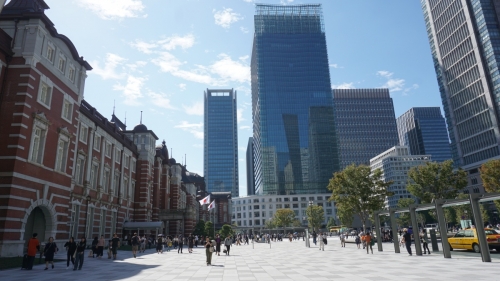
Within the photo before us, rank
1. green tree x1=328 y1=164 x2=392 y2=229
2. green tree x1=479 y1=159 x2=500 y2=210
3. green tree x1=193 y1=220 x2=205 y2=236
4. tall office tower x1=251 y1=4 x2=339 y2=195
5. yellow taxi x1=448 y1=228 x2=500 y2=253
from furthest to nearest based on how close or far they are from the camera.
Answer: tall office tower x1=251 y1=4 x2=339 y2=195, green tree x1=193 y1=220 x2=205 y2=236, green tree x1=479 y1=159 x2=500 y2=210, green tree x1=328 y1=164 x2=392 y2=229, yellow taxi x1=448 y1=228 x2=500 y2=253

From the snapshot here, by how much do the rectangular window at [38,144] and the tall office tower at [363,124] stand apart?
16664cm

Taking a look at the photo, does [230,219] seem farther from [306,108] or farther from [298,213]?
[306,108]

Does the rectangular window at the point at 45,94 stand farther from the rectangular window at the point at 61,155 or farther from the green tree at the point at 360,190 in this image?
the green tree at the point at 360,190

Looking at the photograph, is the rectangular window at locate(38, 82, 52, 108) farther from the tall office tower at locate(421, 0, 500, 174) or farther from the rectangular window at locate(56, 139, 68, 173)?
the tall office tower at locate(421, 0, 500, 174)

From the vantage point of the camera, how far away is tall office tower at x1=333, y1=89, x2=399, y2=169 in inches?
7032

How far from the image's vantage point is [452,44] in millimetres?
108125

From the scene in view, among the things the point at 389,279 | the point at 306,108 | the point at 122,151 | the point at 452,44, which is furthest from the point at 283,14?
the point at 389,279

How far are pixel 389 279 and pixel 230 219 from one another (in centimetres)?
12952

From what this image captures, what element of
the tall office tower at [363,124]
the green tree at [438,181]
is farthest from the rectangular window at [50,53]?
the tall office tower at [363,124]

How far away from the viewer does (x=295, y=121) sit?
456 feet

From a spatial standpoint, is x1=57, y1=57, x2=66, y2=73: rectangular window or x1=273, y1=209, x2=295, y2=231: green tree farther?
x1=273, y1=209, x2=295, y2=231: green tree

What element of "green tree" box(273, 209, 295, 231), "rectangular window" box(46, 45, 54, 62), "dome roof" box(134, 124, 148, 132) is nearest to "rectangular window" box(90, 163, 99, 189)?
"rectangular window" box(46, 45, 54, 62)

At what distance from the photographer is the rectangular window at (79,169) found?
31.2m

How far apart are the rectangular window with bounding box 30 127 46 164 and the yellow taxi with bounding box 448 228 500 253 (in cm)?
3032
